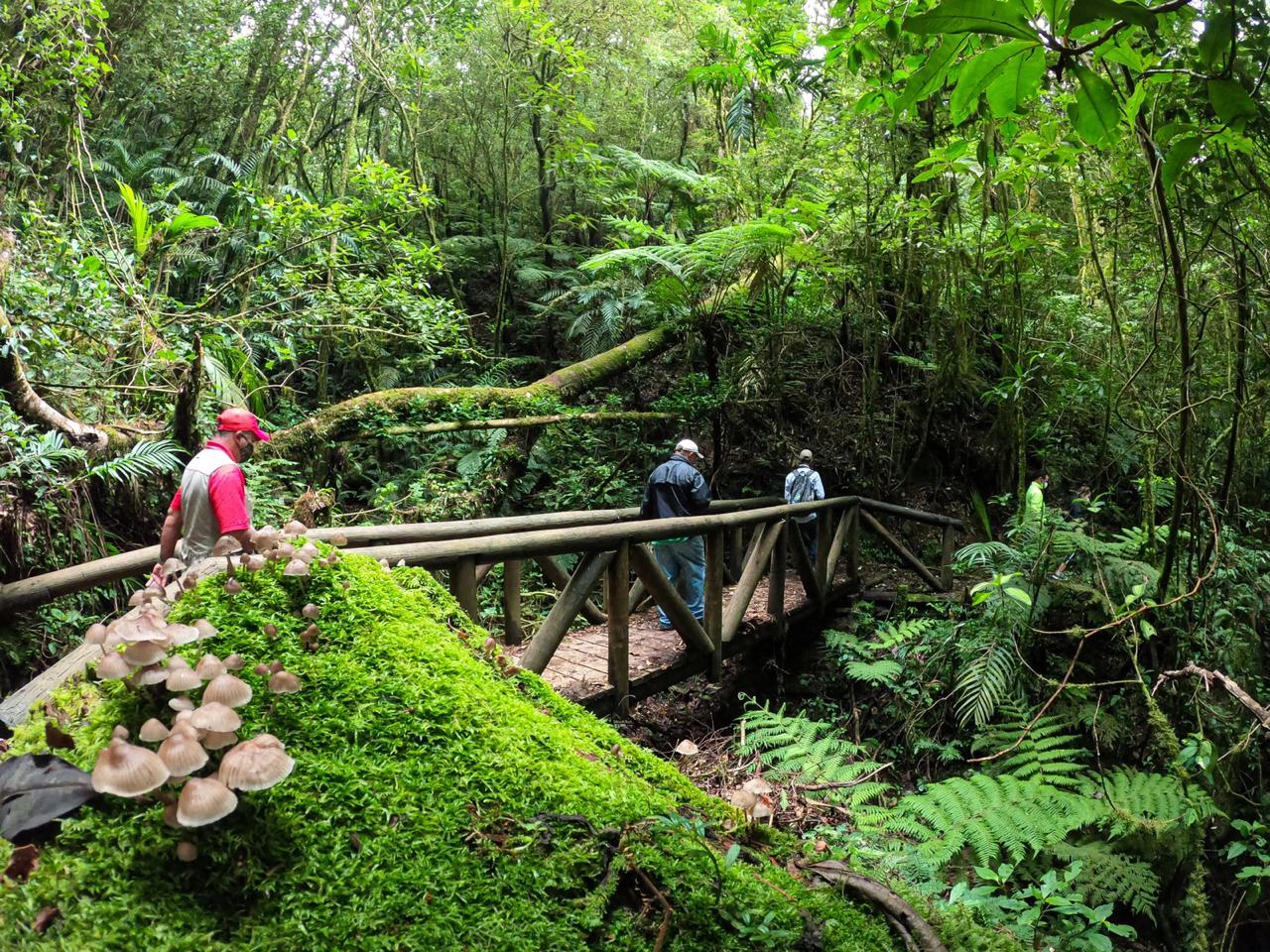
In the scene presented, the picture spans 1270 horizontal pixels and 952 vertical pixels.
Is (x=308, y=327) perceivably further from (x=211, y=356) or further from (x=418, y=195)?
(x=418, y=195)

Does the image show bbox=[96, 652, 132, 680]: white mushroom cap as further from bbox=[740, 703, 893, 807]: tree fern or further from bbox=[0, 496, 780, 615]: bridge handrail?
bbox=[740, 703, 893, 807]: tree fern

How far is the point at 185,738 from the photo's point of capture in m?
0.89

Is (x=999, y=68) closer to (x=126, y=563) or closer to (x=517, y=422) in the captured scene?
(x=126, y=563)

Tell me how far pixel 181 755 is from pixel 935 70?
5.11 ft

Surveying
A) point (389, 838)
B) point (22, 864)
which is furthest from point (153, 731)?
point (389, 838)

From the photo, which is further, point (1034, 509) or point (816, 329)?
point (816, 329)

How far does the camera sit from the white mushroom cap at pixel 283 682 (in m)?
1.12

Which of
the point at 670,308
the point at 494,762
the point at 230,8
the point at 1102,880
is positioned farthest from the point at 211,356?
the point at 230,8

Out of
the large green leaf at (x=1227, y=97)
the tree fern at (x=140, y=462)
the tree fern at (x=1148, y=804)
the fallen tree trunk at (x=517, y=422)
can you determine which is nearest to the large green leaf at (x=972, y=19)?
the large green leaf at (x=1227, y=97)

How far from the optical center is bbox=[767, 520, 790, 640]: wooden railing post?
5.73 metres

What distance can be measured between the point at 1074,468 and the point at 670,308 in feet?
18.0

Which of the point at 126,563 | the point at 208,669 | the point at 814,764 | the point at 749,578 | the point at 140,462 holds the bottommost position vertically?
the point at 814,764

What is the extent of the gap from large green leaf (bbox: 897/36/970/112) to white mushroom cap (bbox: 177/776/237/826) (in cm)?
152

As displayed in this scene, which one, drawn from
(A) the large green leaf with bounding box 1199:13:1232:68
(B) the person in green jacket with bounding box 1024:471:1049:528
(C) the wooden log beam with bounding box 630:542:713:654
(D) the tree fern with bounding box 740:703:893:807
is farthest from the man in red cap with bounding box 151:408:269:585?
(B) the person in green jacket with bounding box 1024:471:1049:528
